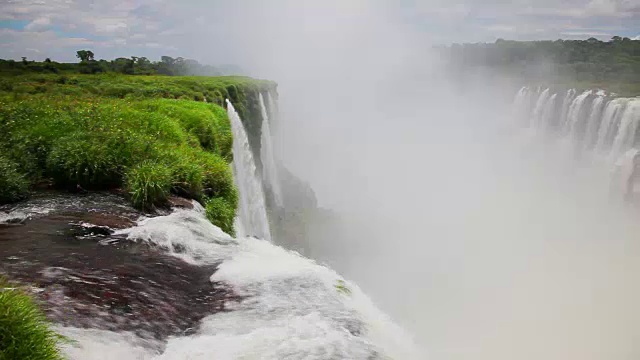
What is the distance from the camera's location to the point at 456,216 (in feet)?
201

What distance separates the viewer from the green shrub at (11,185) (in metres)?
8.02

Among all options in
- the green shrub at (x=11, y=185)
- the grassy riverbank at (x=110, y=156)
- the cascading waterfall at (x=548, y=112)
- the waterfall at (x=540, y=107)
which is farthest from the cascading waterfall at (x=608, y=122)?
the green shrub at (x=11, y=185)

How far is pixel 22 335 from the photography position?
361cm

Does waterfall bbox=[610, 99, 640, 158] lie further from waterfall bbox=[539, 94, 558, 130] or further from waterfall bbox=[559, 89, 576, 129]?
waterfall bbox=[539, 94, 558, 130]

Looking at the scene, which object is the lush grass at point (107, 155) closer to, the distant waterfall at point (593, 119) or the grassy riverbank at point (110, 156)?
the grassy riverbank at point (110, 156)

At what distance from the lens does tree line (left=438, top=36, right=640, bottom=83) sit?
75625 millimetres

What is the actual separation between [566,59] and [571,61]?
2872 millimetres

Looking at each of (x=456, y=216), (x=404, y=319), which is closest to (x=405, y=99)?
(x=456, y=216)

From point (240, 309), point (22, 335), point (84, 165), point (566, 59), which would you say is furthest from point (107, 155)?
point (566, 59)

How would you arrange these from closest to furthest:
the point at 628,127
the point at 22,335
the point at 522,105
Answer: the point at 22,335
the point at 628,127
the point at 522,105

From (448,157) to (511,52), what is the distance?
55.3 metres

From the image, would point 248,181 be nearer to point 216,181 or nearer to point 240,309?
point 216,181

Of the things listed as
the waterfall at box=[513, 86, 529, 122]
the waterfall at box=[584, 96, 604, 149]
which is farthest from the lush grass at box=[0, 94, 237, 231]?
the waterfall at box=[513, 86, 529, 122]

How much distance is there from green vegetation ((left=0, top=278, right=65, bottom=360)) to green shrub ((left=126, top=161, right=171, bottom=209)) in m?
4.21
